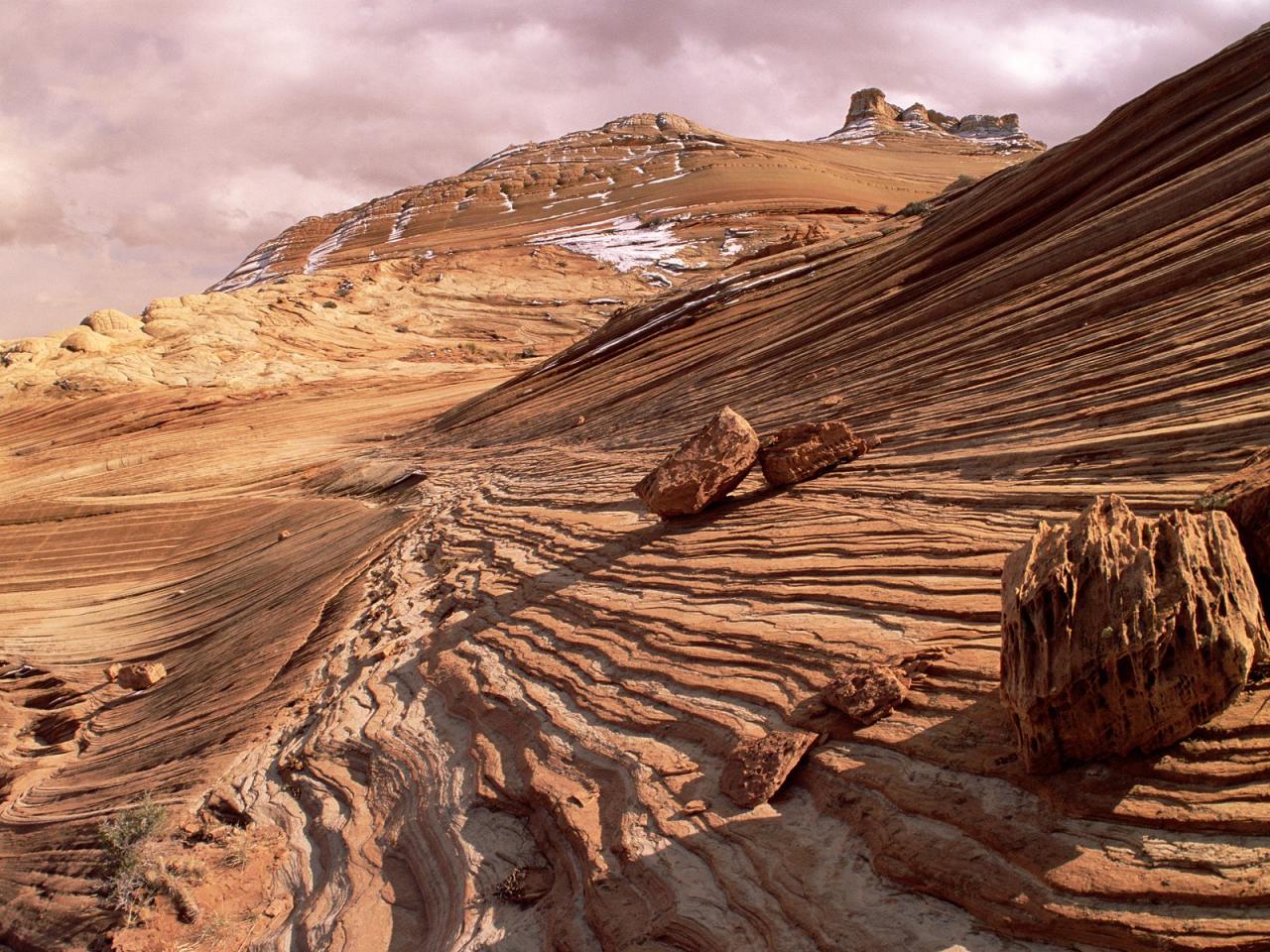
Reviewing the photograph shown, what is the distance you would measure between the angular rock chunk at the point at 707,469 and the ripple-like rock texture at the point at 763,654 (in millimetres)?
293

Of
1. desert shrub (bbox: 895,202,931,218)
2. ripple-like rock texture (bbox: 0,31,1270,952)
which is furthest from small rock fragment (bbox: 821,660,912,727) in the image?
desert shrub (bbox: 895,202,931,218)

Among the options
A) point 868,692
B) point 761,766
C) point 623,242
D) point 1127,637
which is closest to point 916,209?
point 868,692

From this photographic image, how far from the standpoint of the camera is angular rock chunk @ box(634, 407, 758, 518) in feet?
22.9

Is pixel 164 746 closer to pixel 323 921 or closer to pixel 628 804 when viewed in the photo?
Answer: pixel 323 921

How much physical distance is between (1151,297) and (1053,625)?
465 centimetres

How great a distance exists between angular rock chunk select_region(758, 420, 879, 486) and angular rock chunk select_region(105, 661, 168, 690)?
670 centimetres

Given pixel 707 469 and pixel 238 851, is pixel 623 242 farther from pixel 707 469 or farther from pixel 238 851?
pixel 238 851

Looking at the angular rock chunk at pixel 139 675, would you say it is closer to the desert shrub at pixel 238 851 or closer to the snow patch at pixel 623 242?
the desert shrub at pixel 238 851

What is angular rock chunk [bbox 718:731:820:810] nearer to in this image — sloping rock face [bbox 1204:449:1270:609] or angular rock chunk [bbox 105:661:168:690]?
sloping rock face [bbox 1204:449:1270:609]

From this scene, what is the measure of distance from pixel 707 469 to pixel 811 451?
2.72 ft

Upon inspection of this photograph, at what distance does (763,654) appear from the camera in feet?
16.1

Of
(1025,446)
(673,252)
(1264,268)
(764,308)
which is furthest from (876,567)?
(673,252)

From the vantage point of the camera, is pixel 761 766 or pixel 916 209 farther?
pixel 916 209

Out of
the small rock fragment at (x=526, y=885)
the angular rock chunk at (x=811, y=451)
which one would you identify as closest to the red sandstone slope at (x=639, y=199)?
the angular rock chunk at (x=811, y=451)
